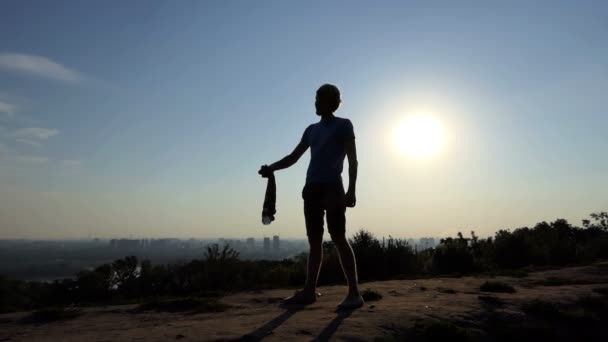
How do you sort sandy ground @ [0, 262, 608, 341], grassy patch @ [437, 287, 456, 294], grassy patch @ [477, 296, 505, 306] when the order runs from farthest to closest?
1. grassy patch @ [437, 287, 456, 294]
2. grassy patch @ [477, 296, 505, 306]
3. sandy ground @ [0, 262, 608, 341]

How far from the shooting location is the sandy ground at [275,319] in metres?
3.71

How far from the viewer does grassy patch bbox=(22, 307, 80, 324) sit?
4.88 meters

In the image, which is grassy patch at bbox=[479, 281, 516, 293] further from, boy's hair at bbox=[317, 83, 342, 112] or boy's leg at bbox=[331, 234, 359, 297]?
boy's hair at bbox=[317, 83, 342, 112]

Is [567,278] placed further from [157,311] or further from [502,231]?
[157,311]

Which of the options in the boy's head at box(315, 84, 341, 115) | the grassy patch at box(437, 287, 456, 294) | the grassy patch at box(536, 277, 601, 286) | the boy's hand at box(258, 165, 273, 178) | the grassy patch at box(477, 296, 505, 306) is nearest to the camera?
the grassy patch at box(477, 296, 505, 306)

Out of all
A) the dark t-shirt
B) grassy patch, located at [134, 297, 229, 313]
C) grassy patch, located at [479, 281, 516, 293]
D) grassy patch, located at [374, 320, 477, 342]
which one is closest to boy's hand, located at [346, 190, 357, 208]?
the dark t-shirt

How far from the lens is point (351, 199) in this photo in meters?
5.09

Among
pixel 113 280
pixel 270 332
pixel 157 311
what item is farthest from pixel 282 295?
pixel 113 280

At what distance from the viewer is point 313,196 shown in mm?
5168

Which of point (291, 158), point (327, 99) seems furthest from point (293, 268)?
point (327, 99)

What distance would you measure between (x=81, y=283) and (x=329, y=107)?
9.94 metres

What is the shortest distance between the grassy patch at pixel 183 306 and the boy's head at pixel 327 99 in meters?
2.55

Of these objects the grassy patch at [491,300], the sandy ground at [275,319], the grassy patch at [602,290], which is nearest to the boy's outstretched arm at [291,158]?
the sandy ground at [275,319]

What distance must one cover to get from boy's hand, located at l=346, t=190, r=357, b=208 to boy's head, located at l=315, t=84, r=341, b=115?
0.99 m
